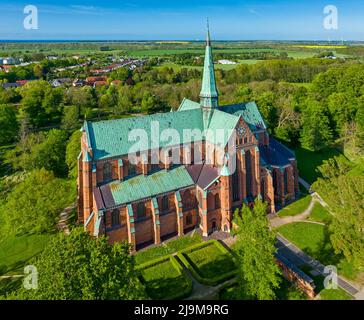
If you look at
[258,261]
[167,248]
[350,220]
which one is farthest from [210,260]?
[350,220]

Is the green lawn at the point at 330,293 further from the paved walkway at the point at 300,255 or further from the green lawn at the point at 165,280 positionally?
the green lawn at the point at 165,280

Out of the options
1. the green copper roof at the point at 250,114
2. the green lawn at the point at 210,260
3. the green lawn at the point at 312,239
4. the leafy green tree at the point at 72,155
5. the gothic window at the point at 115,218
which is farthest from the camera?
the leafy green tree at the point at 72,155

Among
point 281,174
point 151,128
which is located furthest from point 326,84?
point 151,128

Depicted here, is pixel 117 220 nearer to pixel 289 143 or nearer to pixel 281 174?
pixel 281 174

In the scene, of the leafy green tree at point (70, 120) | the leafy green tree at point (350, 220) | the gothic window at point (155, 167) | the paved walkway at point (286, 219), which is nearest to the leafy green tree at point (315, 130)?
the paved walkway at point (286, 219)

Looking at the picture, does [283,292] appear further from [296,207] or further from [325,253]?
[296,207]

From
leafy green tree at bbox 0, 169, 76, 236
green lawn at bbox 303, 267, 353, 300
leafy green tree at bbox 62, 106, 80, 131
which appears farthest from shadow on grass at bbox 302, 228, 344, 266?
leafy green tree at bbox 62, 106, 80, 131
